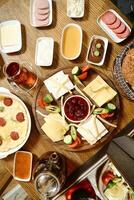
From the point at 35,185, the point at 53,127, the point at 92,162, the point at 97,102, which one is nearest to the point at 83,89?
the point at 97,102

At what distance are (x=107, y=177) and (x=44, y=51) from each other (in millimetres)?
1065

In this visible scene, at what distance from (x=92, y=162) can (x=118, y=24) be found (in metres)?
1.07

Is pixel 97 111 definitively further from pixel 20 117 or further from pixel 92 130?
pixel 20 117

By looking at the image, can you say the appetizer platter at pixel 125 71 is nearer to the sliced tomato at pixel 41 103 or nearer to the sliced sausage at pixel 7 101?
the sliced tomato at pixel 41 103

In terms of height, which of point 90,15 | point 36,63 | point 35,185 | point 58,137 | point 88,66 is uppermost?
point 90,15

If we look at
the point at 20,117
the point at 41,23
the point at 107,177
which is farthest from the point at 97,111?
the point at 41,23

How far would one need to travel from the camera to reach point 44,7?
3.05 m

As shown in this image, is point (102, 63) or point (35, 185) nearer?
point (35, 185)

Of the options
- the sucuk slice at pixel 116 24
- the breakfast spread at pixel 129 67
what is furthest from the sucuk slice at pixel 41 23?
the breakfast spread at pixel 129 67

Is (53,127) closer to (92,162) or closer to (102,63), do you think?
(92,162)

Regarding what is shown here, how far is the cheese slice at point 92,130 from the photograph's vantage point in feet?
9.32

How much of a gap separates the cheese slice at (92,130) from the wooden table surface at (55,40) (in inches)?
6.2

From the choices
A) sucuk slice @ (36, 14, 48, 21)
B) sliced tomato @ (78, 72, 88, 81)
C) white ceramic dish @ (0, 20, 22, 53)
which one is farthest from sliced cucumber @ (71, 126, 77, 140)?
sucuk slice @ (36, 14, 48, 21)

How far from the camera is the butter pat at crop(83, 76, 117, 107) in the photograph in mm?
2871
